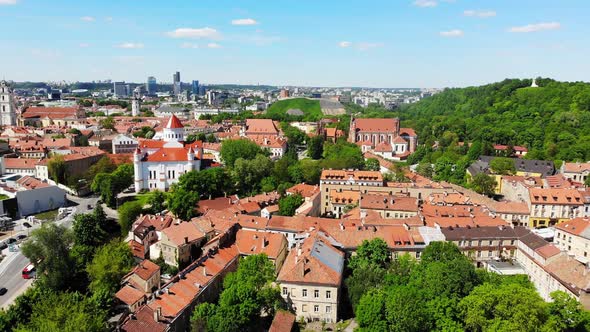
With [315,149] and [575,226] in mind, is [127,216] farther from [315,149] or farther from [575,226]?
Result: [575,226]

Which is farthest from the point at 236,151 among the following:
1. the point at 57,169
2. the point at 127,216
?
the point at 57,169

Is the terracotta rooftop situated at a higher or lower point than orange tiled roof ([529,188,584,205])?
lower

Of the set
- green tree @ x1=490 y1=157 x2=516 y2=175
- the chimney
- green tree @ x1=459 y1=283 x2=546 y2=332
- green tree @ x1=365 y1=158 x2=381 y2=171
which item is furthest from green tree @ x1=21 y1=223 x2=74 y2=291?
green tree @ x1=490 y1=157 x2=516 y2=175

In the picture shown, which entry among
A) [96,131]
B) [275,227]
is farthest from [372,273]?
[96,131]

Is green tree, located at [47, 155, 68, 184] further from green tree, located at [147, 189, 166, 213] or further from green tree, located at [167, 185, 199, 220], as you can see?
green tree, located at [167, 185, 199, 220]

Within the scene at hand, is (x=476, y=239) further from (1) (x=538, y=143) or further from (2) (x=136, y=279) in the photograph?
(1) (x=538, y=143)
